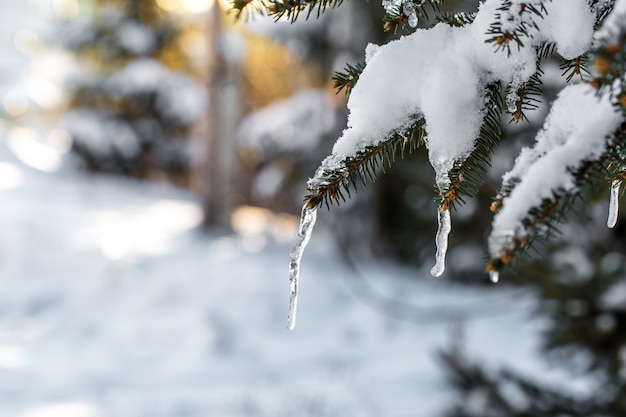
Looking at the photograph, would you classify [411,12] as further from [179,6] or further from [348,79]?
[179,6]

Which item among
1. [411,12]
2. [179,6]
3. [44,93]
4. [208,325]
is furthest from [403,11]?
[44,93]

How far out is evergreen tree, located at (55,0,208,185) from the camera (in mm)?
11039

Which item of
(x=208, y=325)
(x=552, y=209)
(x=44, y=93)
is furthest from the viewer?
(x=44, y=93)

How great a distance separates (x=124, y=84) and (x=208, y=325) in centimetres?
621

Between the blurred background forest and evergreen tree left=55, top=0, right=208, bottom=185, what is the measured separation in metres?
0.04

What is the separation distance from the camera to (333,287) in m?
7.62

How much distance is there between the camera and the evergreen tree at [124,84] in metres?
11.0

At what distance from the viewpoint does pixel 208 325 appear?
20.6 feet

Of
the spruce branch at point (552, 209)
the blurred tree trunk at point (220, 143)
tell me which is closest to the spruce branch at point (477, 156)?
the spruce branch at point (552, 209)

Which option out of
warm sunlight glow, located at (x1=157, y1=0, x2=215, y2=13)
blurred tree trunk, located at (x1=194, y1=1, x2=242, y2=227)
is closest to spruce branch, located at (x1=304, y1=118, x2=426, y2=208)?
blurred tree trunk, located at (x1=194, y1=1, x2=242, y2=227)

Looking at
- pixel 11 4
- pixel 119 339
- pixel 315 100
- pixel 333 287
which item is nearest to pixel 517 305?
pixel 333 287

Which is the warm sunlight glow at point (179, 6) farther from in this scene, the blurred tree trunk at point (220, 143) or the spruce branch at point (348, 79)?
the spruce branch at point (348, 79)

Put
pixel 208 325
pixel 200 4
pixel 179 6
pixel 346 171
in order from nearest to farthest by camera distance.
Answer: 1. pixel 346 171
2. pixel 208 325
3. pixel 200 4
4. pixel 179 6

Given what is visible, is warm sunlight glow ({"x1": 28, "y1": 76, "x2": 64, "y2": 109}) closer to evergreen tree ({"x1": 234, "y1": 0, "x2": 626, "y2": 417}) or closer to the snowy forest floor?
the snowy forest floor
